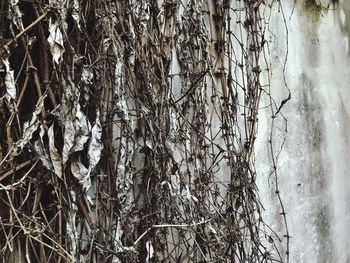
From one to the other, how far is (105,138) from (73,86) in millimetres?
278

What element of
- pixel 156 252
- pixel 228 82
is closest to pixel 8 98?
pixel 156 252

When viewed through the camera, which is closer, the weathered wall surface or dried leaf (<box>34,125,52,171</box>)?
dried leaf (<box>34,125,52,171</box>)

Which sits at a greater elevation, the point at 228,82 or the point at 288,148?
the point at 228,82

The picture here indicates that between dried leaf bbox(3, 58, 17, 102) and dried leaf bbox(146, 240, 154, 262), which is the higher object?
dried leaf bbox(3, 58, 17, 102)

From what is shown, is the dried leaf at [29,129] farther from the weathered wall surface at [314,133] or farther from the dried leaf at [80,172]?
the weathered wall surface at [314,133]

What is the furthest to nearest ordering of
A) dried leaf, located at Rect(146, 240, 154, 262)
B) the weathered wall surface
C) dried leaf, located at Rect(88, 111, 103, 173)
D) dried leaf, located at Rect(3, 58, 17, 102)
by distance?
the weathered wall surface < dried leaf, located at Rect(146, 240, 154, 262) < dried leaf, located at Rect(88, 111, 103, 173) < dried leaf, located at Rect(3, 58, 17, 102)

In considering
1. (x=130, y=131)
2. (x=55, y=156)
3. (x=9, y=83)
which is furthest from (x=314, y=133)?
(x=9, y=83)

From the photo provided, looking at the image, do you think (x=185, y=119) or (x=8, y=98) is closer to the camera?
(x=8, y=98)

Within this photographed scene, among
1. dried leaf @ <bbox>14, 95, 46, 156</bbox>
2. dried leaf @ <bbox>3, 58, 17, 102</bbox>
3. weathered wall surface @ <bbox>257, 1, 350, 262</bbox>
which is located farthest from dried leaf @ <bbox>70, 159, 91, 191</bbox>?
weathered wall surface @ <bbox>257, 1, 350, 262</bbox>

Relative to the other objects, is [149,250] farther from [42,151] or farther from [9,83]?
[9,83]

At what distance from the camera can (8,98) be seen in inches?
74.4

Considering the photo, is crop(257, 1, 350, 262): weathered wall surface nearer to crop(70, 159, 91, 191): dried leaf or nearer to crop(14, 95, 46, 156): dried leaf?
crop(70, 159, 91, 191): dried leaf

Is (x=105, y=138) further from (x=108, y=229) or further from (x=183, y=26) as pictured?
(x=183, y=26)

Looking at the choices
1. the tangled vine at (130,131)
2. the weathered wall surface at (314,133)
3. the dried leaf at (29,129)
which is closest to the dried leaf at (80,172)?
the tangled vine at (130,131)
